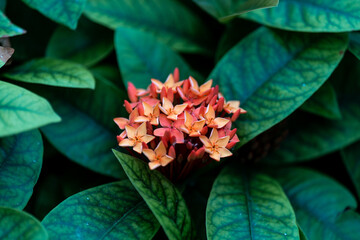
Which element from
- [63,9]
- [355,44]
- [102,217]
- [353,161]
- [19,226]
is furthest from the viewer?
[353,161]

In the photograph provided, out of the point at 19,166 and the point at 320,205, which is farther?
the point at 320,205

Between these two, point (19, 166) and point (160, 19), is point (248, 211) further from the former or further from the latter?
point (160, 19)

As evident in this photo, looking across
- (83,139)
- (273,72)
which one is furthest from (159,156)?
(273,72)

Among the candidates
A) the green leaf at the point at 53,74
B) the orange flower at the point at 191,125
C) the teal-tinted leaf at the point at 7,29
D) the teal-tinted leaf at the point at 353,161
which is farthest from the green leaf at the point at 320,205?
the teal-tinted leaf at the point at 7,29

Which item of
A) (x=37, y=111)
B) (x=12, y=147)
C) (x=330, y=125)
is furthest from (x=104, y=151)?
(x=330, y=125)

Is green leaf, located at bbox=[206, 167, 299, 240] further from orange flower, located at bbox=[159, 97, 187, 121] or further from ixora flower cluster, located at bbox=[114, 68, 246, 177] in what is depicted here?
orange flower, located at bbox=[159, 97, 187, 121]
